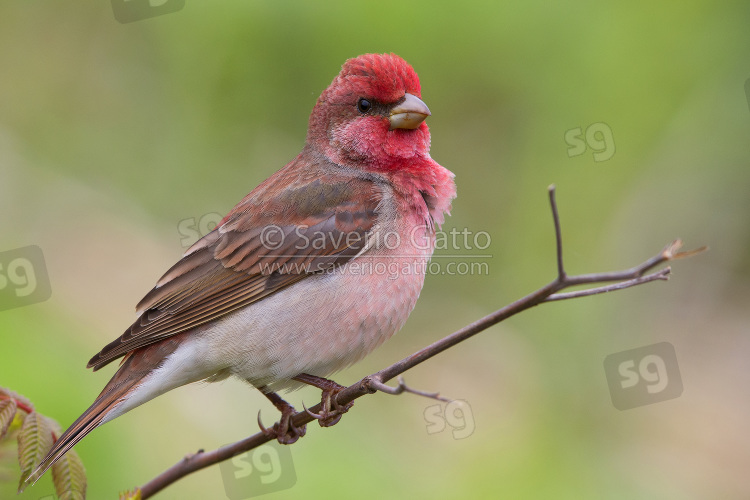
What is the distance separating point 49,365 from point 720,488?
4351 millimetres

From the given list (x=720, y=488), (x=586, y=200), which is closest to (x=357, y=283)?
(x=586, y=200)

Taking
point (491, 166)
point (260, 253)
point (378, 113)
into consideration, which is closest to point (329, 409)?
point (260, 253)

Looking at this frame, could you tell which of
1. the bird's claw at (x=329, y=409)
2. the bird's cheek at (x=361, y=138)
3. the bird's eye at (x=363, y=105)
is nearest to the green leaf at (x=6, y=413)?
the bird's claw at (x=329, y=409)

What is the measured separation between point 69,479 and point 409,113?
8.17ft

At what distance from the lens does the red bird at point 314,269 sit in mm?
4121

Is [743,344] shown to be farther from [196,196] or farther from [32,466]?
[32,466]

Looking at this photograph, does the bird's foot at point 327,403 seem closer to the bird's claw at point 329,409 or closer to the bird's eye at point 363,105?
the bird's claw at point 329,409

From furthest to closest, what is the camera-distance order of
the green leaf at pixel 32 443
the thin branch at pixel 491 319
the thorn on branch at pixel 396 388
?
the green leaf at pixel 32 443 < the thorn on branch at pixel 396 388 < the thin branch at pixel 491 319

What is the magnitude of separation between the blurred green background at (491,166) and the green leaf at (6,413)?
251 centimetres

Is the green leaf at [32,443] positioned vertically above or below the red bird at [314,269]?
below

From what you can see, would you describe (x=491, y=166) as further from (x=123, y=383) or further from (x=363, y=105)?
(x=123, y=383)

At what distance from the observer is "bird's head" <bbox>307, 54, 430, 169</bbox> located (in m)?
4.54

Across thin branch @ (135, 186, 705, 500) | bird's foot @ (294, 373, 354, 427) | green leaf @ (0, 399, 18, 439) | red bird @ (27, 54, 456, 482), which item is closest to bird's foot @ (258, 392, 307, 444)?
red bird @ (27, 54, 456, 482)

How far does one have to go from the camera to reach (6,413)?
2.88 m
